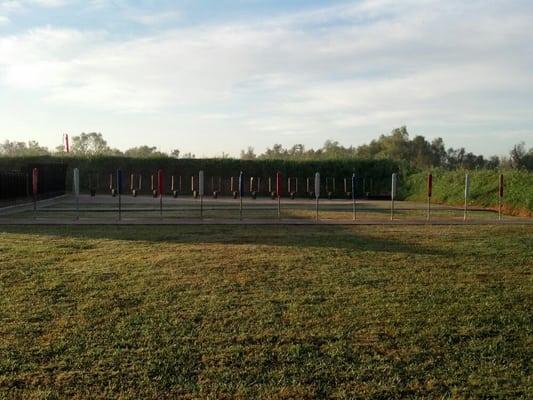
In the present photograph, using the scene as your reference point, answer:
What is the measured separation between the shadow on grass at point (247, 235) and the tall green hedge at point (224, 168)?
2214cm

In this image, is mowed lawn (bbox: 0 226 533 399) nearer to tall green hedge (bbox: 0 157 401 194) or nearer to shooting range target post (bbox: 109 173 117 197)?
shooting range target post (bbox: 109 173 117 197)

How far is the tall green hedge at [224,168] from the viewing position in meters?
35.6

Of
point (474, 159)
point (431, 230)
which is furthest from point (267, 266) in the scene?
point (474, 159)

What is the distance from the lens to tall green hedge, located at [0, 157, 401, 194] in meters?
35.6

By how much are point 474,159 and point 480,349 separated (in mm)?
48980

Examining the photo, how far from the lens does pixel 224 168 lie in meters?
35.9

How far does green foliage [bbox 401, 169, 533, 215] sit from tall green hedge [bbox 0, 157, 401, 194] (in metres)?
3.59

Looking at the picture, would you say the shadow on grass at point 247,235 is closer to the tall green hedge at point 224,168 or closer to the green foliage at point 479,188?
the green foliage at point 479,188

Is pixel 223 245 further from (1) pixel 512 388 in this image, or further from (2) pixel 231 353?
(1) pixel 512 388

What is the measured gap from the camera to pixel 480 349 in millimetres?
4801

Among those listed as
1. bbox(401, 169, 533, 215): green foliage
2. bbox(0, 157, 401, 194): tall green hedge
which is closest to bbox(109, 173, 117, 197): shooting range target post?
bbox(0, 157, 401, 194): tall green hedge

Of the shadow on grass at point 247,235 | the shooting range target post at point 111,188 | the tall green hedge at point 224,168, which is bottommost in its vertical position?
the shadow on grass at point 247,235

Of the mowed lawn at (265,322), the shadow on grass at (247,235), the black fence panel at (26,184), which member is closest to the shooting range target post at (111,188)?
the black fence panel at (26,184)

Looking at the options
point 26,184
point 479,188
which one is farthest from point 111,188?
point 479,188
